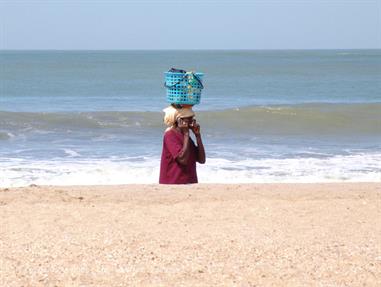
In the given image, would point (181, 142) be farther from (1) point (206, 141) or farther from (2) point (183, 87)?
(1) point (206, 141)

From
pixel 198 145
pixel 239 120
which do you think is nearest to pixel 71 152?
pixel 239 120

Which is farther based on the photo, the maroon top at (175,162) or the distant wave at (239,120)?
the distant wave at (239,120)

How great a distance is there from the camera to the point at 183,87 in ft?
21.3

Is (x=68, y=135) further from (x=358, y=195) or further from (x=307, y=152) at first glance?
(x=358, y=195)

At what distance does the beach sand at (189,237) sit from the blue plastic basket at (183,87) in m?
0.92

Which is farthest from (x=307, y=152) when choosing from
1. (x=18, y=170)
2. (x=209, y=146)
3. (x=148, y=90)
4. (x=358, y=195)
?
Result: (x=148, y=90)

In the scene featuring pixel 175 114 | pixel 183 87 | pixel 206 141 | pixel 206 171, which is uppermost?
pixel 183 87

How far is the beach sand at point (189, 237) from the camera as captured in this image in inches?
191

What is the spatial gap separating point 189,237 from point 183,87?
1344mm

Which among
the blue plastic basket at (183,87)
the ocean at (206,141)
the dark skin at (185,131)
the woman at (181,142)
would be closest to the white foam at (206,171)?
the ocean at (206,141)

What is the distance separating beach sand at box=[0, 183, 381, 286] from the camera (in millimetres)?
4859

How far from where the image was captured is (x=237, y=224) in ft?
20.3

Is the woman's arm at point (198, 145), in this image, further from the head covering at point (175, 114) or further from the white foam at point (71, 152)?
the white foam at point (71, 152)

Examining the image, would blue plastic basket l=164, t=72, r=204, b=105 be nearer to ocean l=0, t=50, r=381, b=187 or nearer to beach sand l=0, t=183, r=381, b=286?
beach sand l=0, t=183, r=381, b=286
